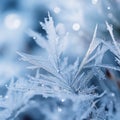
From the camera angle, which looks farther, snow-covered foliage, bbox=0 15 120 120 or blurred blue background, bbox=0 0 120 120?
blurred blue background, bbox=0 0 120 120

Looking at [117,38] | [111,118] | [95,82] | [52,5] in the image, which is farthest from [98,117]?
[52,5]

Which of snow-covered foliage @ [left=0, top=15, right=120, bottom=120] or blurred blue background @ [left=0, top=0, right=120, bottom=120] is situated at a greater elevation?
blurred blue background @ [left=0, top=0, right=120, bottom=120]

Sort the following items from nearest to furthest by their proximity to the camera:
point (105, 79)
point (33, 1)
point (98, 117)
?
point (98, 117)
point (105, 79)
point (33, 1)

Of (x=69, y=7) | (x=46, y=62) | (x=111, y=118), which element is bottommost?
(x=111, y=118)

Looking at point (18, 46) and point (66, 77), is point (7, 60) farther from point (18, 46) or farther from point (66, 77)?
point (66, 77)

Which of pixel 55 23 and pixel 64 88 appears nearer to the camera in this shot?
pixel 64 88

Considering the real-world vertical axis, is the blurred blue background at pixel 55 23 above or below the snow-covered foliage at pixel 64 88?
above

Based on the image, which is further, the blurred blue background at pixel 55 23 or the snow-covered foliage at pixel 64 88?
the blurred blue background at pixel 55 23

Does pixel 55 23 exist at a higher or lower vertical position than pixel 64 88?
higher
